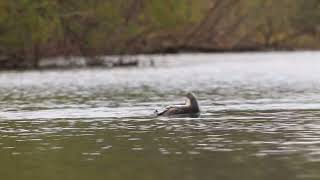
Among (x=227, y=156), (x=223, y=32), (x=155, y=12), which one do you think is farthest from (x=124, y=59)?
(x=227, y=156)

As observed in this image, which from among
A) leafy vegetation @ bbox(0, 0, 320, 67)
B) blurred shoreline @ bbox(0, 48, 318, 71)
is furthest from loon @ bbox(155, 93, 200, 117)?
blurred shoreline @ bbox(0, 48, 318, 71)

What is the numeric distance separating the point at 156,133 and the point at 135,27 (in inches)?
2999

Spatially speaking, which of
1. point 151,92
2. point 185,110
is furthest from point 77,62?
point 185,110

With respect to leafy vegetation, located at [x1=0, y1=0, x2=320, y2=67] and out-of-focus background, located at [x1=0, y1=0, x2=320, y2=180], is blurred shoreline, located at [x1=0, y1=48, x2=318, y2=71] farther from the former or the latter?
leafy vegetation, located at [x1=0, y1=0, x2=320, y2=67]

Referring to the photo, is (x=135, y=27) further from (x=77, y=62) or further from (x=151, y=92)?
(x=151, y=92)

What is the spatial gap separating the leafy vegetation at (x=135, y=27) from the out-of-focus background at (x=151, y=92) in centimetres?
16

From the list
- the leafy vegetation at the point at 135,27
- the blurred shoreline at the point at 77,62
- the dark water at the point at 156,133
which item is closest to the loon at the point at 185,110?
the dark water at the point at 156,133

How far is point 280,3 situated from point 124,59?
5729 centimetres

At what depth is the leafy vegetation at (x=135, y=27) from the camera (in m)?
95.4

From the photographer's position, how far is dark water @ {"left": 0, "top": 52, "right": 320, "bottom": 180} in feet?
77.2

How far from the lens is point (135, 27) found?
108062mm

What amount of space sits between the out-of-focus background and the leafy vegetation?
157 mm

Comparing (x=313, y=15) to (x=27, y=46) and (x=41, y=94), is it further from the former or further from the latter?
(x=41, y=94)

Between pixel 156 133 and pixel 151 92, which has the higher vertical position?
pixel 156 133
